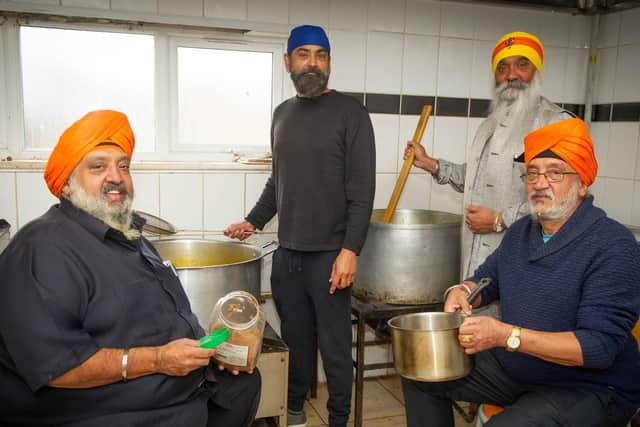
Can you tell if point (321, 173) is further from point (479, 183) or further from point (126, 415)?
point (126, 415)

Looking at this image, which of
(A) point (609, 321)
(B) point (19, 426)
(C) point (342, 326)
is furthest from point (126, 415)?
(A) point (609, 321)

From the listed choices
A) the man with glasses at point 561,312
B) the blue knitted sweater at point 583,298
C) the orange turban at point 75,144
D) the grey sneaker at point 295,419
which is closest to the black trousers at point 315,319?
the grey sneaker at point 295,419

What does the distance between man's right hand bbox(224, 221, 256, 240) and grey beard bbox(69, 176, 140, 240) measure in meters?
0.84

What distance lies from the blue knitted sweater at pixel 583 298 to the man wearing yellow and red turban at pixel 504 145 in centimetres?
36

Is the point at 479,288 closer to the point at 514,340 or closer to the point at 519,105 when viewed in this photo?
the point at 514,340

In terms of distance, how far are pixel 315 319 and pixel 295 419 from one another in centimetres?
42

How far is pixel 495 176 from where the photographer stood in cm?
Result: 204

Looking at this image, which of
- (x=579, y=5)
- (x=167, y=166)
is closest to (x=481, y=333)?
(x=167, y=166)

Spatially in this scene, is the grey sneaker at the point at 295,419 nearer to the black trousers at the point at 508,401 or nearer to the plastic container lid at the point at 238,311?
the black trousers at the point at 508,401

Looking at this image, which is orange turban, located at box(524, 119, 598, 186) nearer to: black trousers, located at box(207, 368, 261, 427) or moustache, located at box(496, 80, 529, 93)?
moustache, located at box(496, 80, 529, 93)

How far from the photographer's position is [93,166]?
1437 millimetres

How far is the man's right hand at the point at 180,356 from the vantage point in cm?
134

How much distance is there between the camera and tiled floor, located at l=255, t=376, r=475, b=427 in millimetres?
2512

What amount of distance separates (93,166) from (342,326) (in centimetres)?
109
